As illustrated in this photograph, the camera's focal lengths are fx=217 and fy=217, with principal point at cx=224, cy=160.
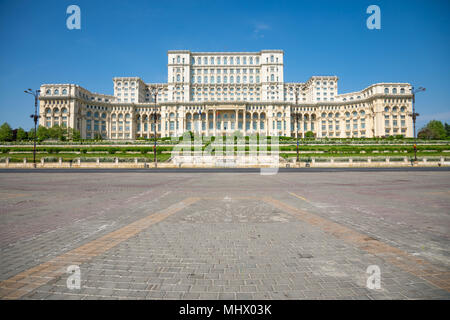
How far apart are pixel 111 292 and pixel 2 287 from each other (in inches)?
59.4

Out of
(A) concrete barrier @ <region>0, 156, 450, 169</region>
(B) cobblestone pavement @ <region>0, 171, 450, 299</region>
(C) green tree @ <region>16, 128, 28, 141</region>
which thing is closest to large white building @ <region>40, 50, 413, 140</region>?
(C) green tree @ <region>16, 128, 28, 141</region>

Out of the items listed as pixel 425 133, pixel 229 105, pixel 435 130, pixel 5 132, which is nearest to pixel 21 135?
pixel 5 132

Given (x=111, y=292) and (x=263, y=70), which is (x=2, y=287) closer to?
(x=111, y=292)

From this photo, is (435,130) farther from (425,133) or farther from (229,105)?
(229,105)

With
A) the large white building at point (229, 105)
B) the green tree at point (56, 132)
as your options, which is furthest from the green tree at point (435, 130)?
the green tree at point (56, 132)

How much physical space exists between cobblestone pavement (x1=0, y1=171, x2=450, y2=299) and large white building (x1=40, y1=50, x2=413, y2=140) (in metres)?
87.3

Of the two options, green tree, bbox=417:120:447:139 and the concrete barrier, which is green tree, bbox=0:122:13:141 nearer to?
the concrete barrier

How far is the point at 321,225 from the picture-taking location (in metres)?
5.52

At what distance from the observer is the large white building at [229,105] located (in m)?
92.6

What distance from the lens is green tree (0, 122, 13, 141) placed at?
8356 cm

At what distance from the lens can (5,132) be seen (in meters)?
85.6

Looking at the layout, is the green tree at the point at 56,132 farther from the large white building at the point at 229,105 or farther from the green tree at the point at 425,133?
the green tree at the point at 425,133

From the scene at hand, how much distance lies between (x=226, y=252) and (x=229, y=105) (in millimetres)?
92273
